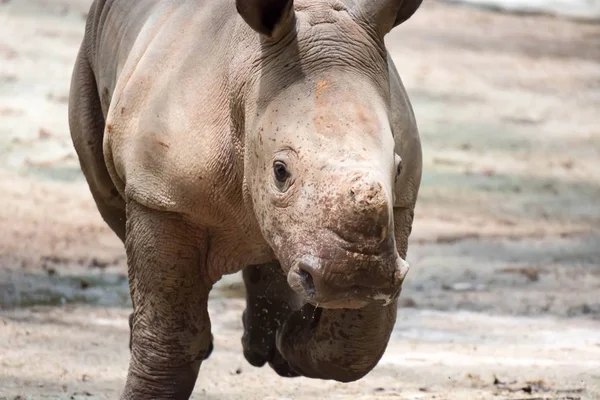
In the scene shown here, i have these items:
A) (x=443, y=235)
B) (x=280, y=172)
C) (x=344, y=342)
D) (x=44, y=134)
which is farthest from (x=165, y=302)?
(x=44, y=134)

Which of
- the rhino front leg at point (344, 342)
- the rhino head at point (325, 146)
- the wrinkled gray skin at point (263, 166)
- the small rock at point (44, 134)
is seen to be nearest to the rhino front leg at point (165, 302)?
the wrinkled gray skin at point (263, 166)

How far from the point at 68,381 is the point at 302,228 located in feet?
9.27

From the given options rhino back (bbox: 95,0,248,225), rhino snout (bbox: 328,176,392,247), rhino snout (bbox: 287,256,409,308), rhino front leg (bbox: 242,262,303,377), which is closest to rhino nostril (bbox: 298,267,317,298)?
rhino snout (bbox: 287,256,409,308)

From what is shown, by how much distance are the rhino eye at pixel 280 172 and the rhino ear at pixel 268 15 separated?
51 centimetres

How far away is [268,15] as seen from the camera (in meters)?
4.65

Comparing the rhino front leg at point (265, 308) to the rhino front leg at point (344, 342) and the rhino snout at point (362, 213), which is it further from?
the rhino snout at point (362, 213)

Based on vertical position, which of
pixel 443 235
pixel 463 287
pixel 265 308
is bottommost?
pixel 443 235

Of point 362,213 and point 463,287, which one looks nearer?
point 362,213

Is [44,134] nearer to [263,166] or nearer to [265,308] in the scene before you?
[265,308]

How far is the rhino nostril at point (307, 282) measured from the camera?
4233 millimetres

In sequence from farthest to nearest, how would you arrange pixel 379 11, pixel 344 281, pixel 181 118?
pixel 181 118
pixel 379 11
pixel 344 281

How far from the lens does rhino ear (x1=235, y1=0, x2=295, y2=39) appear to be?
456cm

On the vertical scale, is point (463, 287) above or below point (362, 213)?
below

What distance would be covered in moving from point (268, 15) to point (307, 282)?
97 cm
